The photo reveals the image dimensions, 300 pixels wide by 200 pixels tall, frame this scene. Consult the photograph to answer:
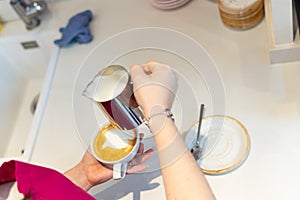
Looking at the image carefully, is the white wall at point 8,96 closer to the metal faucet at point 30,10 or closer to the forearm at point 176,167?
the metal faucet at point 30,10

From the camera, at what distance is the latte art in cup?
0.86m

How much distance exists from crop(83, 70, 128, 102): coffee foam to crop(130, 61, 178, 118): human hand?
0.07 ft

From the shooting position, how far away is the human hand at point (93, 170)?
0.88m

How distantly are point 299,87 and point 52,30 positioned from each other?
818mm

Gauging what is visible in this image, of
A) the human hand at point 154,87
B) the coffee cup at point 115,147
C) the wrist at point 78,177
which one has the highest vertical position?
the human hand at point 154,87

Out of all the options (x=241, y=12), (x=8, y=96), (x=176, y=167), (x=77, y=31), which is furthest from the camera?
(x=8, y=96)

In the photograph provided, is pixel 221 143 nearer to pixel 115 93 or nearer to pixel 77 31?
pixel 115 93

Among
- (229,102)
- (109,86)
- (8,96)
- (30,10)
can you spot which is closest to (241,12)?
(229,102)

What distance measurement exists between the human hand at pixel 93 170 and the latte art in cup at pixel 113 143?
1.1 inches

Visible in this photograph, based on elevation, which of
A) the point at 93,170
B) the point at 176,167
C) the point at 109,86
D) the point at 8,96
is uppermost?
the point at 109,86

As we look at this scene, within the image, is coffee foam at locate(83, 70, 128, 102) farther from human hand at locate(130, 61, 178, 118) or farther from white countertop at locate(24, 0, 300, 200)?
white countertop at locate(24, 0, 300, 200)

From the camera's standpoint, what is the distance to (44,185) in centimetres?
76

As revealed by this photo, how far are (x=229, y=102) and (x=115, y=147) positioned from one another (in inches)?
12.0

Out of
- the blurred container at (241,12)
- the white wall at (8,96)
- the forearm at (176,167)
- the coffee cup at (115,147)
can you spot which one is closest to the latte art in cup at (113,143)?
the coffee cup at (115,147)
